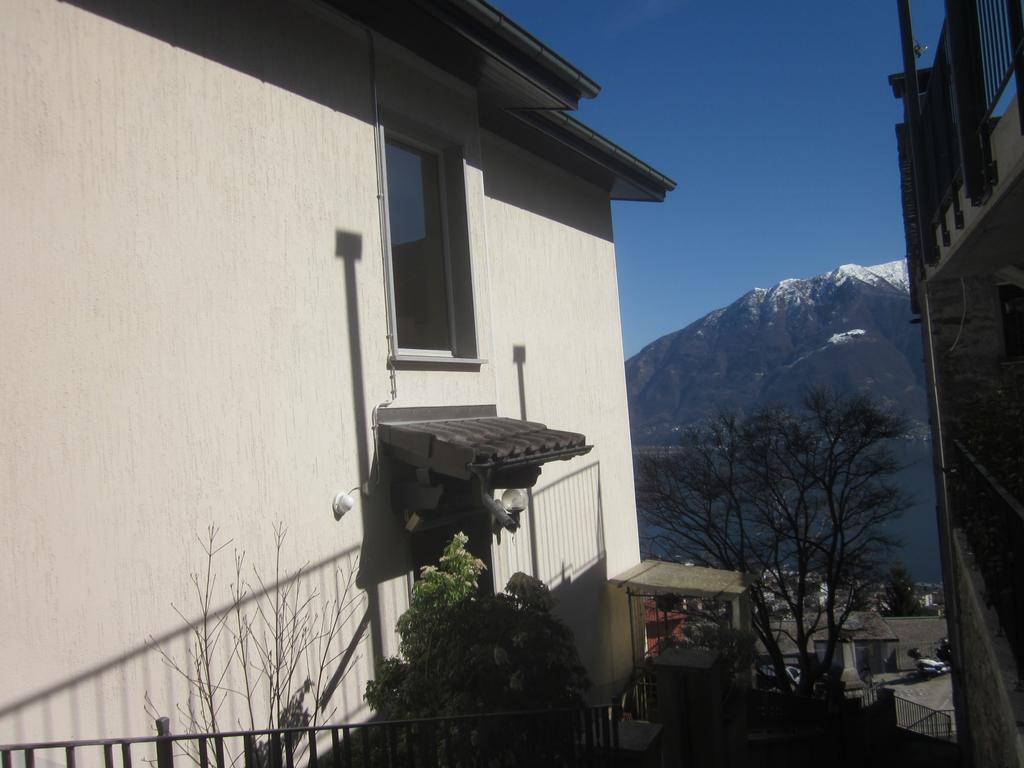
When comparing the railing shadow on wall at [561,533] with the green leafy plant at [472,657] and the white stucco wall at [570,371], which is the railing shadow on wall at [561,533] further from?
the green leafy plant at [472,657]

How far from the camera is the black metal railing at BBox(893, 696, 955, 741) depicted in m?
30.0

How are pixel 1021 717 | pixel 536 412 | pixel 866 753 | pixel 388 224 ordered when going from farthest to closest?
1. pixel 866 753
2. pixel 536 412
3. pixel 388 224
4. pixel 1021 717

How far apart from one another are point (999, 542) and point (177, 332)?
4.98 meters

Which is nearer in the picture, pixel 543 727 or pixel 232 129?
pixel 543 727

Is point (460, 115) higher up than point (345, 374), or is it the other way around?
point (460, 115)

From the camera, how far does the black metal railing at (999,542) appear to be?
4.03 meters

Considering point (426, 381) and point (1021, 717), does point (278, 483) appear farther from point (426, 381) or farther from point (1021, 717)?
point (1021, 717)

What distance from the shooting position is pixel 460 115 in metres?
6.80

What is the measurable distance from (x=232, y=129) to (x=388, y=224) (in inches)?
57.2

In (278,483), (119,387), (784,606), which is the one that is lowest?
→ (784,606)

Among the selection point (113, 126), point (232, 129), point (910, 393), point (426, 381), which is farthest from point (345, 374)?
point (910, 393)

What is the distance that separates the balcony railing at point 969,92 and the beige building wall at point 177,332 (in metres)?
3.63

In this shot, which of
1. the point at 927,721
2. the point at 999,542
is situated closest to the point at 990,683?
the point at 999,542

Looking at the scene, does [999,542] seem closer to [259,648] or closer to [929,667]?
[259,648]
